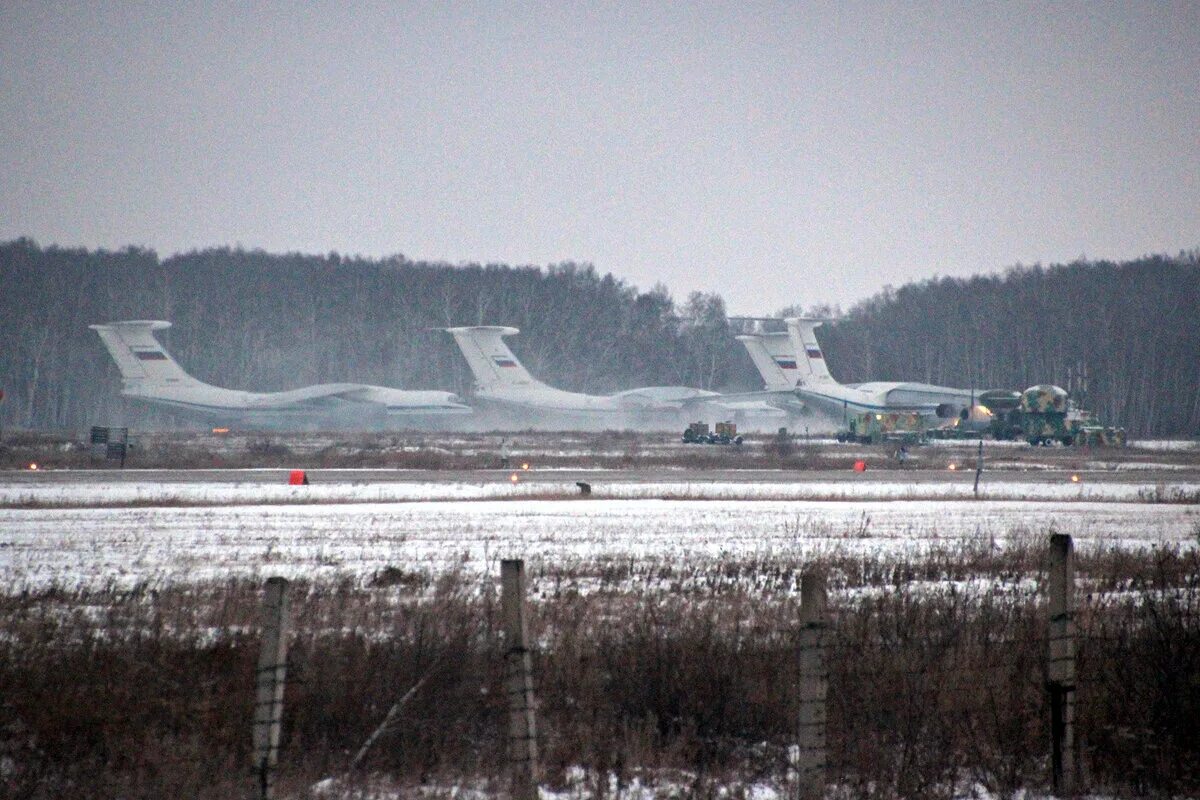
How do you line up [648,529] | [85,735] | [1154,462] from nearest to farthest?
[85,735], [648,529], [1154,462]

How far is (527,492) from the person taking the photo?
30750 mm

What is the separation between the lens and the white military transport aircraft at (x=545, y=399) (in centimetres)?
8256

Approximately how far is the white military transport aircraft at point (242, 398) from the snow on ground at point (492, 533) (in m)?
52.3

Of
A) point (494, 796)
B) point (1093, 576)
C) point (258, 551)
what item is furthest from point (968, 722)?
point (258, 551)

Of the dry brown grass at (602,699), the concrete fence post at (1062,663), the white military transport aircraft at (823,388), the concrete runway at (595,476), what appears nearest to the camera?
the concrete fence post at (1062,663)

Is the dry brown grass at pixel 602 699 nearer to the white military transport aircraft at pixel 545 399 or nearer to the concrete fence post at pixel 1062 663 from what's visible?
the concrete fence post at pixel 1062 663

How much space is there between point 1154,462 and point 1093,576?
4009 centimetres

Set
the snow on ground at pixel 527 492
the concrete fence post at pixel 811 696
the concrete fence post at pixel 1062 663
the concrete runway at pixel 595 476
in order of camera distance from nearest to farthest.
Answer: the concrete fence post at pixel 811 696
the concrete fence post at pixel 1062 663
the snow on ground at pixel 527 492
the concrete runway at pixel 595 476

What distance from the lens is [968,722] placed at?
8.38 meters

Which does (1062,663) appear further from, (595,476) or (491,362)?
(491,362)

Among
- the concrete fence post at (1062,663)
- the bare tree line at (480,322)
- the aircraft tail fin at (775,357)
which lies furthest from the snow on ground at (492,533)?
the bare tree line at (480,322)

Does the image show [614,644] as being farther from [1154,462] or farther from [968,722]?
[1154,462]

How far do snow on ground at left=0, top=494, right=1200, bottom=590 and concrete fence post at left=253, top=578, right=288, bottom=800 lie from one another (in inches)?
315

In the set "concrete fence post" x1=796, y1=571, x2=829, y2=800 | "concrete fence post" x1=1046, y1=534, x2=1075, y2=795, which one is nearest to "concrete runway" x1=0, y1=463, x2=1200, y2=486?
"concrete fence post" x1=1046, y1=534, x2=1075, y2=795
